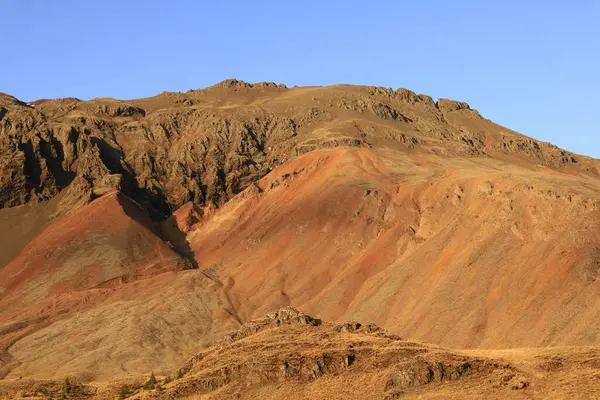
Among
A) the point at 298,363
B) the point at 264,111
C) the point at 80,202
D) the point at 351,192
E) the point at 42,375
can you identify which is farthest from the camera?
the point at 264,111

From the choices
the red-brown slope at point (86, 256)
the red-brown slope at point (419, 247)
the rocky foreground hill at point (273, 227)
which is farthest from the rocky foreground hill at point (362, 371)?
the red-brown slope at point (86, 256)

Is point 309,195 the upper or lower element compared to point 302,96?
lower

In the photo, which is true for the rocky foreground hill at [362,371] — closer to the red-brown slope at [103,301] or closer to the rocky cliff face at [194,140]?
the red-brown slope at [103,301]

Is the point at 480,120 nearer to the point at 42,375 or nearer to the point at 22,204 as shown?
the point at 22,204

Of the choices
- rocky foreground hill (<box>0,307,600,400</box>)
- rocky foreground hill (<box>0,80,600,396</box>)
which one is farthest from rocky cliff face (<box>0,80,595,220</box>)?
rocky foreground hill (<box>0,307,600,400</box>)

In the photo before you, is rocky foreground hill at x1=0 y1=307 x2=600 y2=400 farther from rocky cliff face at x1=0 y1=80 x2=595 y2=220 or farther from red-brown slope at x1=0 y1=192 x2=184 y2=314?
rocky cliff face at x1=0 y1=80 x2=595 y2=220

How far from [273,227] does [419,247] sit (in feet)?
94.2

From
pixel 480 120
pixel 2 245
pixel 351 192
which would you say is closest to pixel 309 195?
pixel 351 192

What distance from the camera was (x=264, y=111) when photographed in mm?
184500

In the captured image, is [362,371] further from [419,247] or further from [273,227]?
[273,227]

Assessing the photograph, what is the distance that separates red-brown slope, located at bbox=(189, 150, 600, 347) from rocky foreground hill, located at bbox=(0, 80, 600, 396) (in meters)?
0.27

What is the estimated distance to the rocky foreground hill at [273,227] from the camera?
10112 centimetres

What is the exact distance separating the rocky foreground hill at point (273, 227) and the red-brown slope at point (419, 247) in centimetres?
27

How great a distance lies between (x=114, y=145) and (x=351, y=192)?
55469 mm
